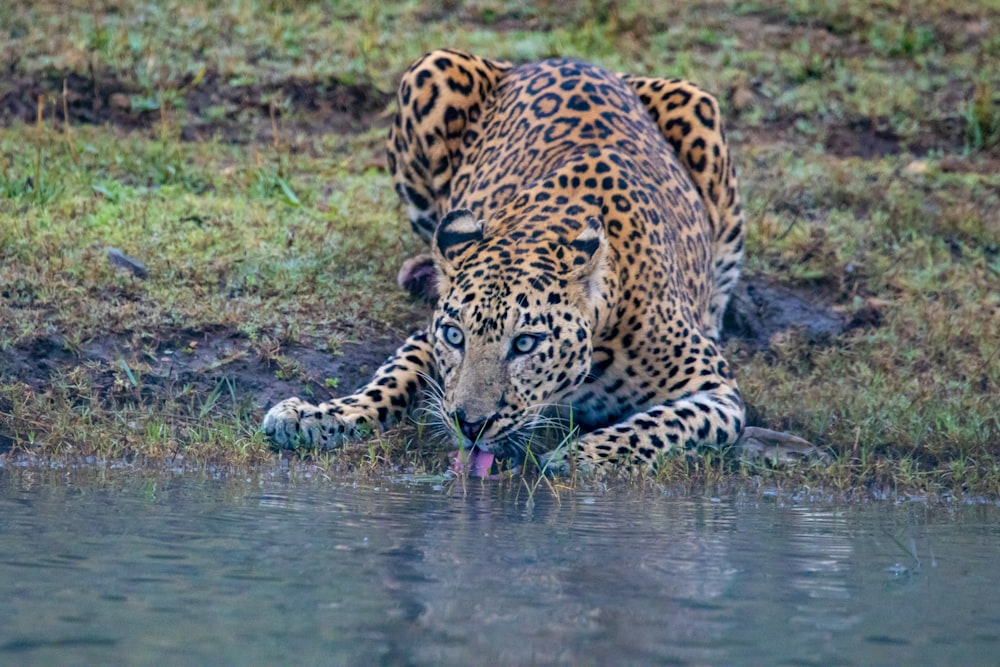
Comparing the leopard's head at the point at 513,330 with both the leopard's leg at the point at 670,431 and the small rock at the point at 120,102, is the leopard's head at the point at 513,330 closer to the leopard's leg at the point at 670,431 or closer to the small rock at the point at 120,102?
the leopard's leg at the point at 670,431

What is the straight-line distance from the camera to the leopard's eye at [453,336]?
549 cm

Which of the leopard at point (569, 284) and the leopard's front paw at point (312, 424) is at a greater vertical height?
the leopard at point (569, 284)

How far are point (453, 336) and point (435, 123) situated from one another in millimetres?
2700

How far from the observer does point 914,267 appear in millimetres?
8266

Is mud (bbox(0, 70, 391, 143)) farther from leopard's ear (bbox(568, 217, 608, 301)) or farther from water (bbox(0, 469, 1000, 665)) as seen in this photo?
water (bbox(0, 469, 1000, 665))

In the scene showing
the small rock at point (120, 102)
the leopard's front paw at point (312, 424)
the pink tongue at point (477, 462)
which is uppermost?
the small rock at point (120, 102)

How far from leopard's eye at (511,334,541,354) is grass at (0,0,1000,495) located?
59cm

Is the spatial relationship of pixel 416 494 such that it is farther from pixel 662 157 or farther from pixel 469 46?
pixel 469 46

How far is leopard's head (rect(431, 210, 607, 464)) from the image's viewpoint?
5.28 metres

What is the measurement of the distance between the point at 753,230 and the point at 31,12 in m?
6.65

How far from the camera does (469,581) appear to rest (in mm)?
3195

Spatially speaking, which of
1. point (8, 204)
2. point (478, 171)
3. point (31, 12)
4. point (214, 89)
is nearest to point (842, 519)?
point (478, 171)

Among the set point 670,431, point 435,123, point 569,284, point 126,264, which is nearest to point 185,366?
point 126,264

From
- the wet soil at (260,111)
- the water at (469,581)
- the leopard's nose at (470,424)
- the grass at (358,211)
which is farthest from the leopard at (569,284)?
the wet soil at (260,111)
